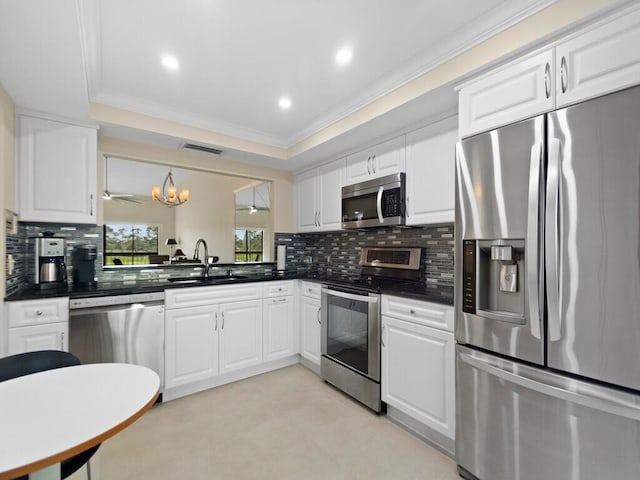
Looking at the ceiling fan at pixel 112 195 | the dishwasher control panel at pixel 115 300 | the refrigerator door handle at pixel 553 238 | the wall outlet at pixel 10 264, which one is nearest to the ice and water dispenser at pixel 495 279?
the refrigerator door handle at pixel 553 238

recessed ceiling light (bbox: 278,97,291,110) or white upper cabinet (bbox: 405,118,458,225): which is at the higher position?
recessed ceiling light (bbox: 278,97,291,110)

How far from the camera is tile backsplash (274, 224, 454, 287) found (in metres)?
2.56

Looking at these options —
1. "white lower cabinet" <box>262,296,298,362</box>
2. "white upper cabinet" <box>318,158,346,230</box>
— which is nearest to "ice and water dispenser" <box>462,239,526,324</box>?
"white upper cabinet" <box>318,158,346,230</box>

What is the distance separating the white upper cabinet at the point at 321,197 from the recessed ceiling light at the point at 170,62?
1673mm

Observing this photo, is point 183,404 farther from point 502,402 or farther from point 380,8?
point 380,8

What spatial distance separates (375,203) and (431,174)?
21.9 inches

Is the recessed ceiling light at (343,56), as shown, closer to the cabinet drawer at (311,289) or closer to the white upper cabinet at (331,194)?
the white upper cabinet at (331,194)

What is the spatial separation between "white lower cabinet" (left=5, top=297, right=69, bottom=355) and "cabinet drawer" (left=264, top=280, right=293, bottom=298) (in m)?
1.60

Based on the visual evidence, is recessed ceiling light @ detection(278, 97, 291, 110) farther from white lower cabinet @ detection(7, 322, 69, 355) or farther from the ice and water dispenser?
white lower cabinet @ detection(7, 322, 69, 355)

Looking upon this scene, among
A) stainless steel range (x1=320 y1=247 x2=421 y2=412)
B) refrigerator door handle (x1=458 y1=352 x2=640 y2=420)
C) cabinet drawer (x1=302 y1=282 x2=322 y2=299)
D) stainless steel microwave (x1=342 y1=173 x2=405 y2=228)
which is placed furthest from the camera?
cabinet drawer (x1=302 y1=282 x2=322 y2=299)

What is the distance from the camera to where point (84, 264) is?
260 centimetres

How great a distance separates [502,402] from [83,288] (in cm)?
290

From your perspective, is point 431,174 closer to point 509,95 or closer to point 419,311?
point 509,95

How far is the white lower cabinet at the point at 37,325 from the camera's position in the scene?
2.02 meters
